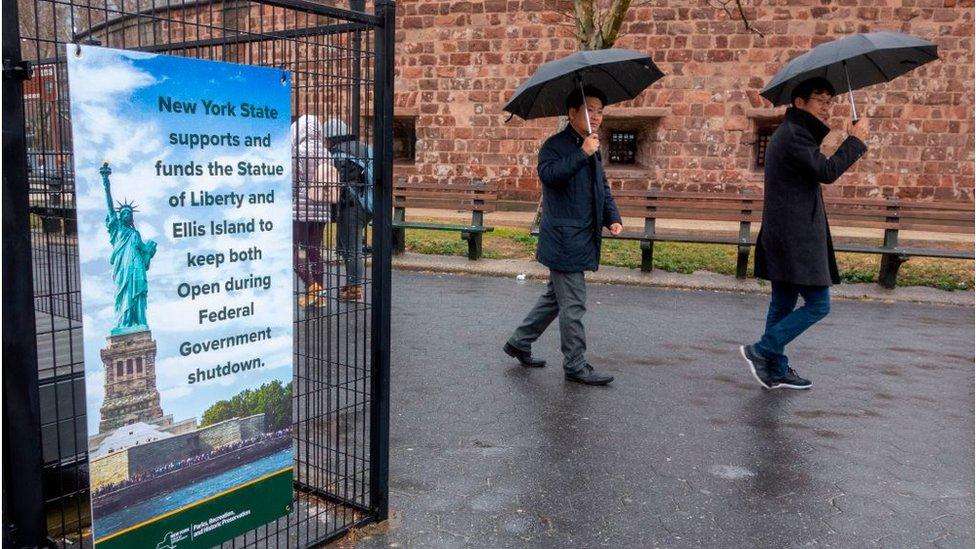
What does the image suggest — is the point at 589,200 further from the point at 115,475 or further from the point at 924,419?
the point at 115,475

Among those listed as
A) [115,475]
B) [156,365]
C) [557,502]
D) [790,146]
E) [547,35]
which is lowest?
[557,502]

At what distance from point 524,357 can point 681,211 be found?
225 inches

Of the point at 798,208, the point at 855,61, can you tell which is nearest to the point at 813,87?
the point at 855,61

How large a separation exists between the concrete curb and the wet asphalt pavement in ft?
6.14

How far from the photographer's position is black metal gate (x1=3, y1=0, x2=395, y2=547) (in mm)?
2271

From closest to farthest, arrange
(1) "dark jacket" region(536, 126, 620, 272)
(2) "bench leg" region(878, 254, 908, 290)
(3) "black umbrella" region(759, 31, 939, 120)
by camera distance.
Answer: (3) "black umbrella" region(759, 31, 939, 120) → (1) "dark jacket" region(536, 126, 620, 272) → (2) "bench leg" region(878, 254, 908, 290)

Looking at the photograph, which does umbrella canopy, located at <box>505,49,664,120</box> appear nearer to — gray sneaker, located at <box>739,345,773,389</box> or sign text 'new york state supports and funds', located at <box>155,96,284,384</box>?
gray sneaker, located at <box>739,345,773,389</box>

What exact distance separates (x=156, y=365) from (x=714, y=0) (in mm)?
13758

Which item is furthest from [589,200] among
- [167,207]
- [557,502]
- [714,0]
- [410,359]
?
[714,0]

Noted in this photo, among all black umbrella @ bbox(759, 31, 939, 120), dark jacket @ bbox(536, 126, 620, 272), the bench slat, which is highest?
black umbrella @ bbox(759, 31, 939, 120)

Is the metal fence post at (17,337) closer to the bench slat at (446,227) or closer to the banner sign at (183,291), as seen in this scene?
the banner sign at (183,291)

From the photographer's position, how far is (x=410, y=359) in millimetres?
6371

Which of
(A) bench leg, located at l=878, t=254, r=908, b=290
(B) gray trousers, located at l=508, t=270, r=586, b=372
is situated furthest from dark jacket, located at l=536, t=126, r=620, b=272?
(A) bench leg, located at l=878, t=254, r=908, b=290

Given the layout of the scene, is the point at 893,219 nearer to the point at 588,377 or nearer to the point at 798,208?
the point at 798,208
